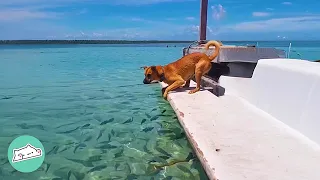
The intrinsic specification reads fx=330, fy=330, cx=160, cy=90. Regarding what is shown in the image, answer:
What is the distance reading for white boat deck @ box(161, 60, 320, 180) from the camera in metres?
3.23

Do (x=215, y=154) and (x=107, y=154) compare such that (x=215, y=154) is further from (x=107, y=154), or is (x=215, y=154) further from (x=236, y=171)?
(x=107, y=154)

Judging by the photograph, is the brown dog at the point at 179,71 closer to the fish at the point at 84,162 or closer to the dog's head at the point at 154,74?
the dog's head at the point at 154,74

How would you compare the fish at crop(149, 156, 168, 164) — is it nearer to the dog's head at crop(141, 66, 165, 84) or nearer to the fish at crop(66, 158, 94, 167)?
the fish at crop(66, 158, 94, 167)

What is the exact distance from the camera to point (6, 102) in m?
9.04

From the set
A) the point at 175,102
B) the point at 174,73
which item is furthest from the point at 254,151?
the point at 174,73

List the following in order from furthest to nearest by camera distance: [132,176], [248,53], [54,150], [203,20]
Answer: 1. [203,20]
2. [248,53]
3. [54,150]
4. [132,176]

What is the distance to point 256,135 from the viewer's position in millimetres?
4320

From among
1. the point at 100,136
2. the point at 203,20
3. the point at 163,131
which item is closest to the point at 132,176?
the point at 100,136

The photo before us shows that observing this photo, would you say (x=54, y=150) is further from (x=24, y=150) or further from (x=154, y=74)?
(x=154, y=74)

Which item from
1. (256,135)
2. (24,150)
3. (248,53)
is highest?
(248,53)

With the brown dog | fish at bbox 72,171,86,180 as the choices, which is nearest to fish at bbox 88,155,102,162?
fish at bbox 72,171,86,180

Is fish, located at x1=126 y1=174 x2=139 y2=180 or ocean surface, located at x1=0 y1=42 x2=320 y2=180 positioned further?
ocean surface, located at x1=0 y1=42 x2=320 y2=180

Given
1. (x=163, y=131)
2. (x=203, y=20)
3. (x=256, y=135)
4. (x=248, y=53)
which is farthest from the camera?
(x=203, y=20)

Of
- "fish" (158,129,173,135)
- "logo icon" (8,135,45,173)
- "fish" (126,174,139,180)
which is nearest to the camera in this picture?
"logo icon" (8,135,45,173)
